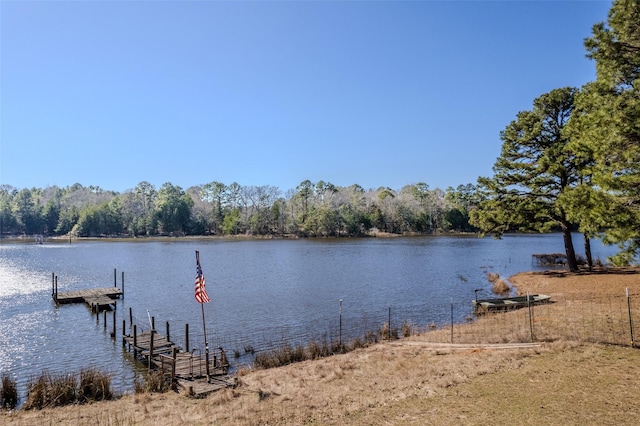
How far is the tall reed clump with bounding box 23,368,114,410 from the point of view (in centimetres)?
1384

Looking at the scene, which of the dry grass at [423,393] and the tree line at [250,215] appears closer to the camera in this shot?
the dry grass at [423,393]

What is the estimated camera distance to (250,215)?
14625cm

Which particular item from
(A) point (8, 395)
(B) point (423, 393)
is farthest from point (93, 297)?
(B) point (423, 393)

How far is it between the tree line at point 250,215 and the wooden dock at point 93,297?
8976 centimetres

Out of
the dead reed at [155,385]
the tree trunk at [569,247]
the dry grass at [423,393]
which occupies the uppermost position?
the tree trunk at [569,247]

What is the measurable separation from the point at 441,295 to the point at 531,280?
26.2 feet

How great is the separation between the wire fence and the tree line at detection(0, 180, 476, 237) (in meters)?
100

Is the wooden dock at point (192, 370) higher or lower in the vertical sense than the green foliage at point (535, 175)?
lower

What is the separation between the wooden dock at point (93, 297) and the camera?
32812 mm

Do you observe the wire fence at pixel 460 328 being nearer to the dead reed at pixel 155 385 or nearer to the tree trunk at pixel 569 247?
the dead reed at pixel 155 385

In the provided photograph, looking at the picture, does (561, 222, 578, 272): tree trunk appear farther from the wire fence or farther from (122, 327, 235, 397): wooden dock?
(122, 327, 235, 397): wooden dock

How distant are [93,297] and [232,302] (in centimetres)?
1303

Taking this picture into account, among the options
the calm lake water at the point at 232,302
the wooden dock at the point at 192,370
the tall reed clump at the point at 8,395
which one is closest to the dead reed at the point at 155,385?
the wooden dock at the point at 192,370

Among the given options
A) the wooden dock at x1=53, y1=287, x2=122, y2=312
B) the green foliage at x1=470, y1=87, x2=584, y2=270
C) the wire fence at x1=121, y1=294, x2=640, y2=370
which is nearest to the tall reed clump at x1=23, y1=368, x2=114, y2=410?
the wire fence at x1=121, y1=294, x2=640, y2=370
